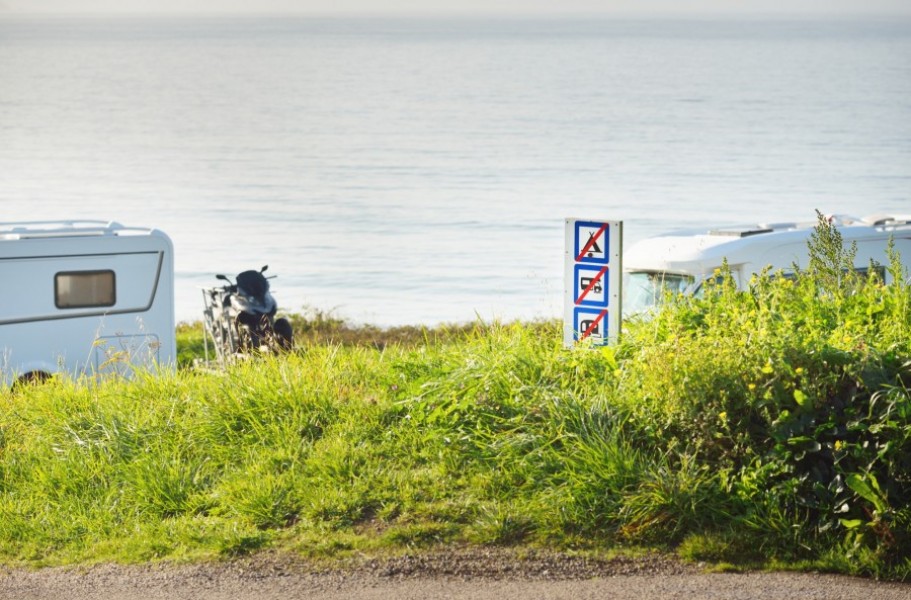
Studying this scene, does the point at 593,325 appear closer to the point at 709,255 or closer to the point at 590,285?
Result: the point at 590,285

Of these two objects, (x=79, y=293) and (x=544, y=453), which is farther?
(x=79, y=293)

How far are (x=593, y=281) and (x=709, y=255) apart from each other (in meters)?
5.99

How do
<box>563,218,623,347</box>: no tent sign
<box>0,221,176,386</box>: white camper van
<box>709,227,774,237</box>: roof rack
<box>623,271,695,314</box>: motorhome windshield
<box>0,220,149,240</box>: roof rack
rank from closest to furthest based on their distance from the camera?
<box>563,218,623,347</box>: no tent sign → <box>623,271,695,314</box>: motorhome windshield → <box>709,227,774,237</box>: roof rack → <box>0,221,176,386</box>: white camper van → <box>0,220,149,240</box>: roof rack

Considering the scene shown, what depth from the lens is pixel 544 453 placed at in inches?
260

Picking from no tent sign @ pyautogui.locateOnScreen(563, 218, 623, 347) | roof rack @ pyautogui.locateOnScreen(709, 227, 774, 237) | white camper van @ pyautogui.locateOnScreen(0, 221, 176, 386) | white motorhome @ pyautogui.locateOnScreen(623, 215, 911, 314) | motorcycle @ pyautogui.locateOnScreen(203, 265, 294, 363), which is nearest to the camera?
no tent sign @ pyautogui.locateOnScreen(563, 218, 623, 347)

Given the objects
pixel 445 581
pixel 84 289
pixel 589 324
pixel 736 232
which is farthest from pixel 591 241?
pixel 84 289

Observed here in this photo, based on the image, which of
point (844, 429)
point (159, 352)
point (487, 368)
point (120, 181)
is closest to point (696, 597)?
point (844, 429)

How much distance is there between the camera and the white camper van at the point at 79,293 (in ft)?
50.5

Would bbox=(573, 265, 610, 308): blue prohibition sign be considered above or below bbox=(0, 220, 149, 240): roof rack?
below

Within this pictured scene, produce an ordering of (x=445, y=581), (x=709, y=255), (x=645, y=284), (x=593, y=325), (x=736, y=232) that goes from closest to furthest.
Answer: (x=445, y=581) < (x=593, y=325) < (x=709, y=255) < (x=645, y=284) < (x=736, y=232)

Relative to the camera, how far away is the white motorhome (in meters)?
13.7

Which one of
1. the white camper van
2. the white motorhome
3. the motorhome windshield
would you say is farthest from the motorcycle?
the white motorhome

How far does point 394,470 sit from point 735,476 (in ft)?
6.15

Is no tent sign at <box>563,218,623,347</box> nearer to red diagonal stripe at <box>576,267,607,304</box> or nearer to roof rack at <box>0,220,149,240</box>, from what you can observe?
red diagonal stripe at <box>576,267,607,304</box>
